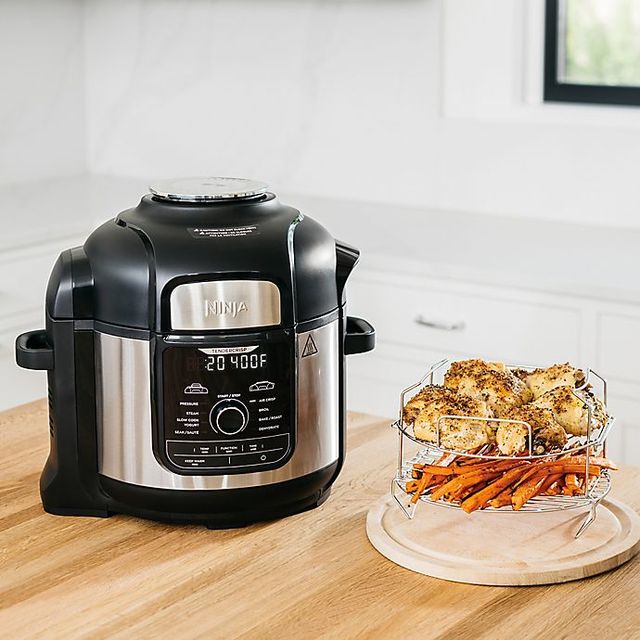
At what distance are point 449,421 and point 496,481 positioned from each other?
7cm

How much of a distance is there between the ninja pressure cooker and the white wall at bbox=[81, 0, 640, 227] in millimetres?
1869

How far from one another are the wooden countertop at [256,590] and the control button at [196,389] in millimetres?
146

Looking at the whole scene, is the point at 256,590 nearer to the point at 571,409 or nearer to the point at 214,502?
the point at 214,502

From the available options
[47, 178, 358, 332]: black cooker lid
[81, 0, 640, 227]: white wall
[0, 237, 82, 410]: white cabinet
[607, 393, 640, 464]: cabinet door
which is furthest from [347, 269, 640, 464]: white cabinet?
[47, 178, 358, 332]: black cooker lid

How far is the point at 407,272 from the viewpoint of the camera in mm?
2551

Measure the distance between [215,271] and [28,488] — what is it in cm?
36

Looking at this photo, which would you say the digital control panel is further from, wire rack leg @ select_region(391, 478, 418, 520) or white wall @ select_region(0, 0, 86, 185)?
white wall @ select_region(0, 0, 86, 185)

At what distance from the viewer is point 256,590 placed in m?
0.99

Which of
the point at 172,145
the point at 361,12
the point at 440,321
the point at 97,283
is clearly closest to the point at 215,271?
the point at 97,283

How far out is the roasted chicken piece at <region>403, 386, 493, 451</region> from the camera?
40.4 inches

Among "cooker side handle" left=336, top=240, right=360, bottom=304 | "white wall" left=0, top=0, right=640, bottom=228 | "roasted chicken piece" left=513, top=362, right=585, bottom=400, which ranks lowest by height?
"roasted chicken piece" left=513, top=362, right=585, bottom=400

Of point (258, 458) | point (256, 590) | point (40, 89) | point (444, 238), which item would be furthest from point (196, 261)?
point (40, 89)

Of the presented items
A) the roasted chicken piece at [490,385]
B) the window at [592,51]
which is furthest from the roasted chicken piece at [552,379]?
the window at [592,51]

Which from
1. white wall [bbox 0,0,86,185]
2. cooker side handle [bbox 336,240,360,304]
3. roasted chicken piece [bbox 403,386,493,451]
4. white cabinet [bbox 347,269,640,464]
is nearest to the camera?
roasted chicken piece [bbox 403,386,493,451]
